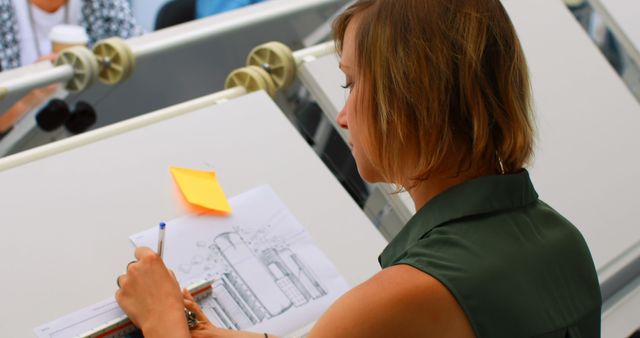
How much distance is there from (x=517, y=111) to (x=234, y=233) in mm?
554

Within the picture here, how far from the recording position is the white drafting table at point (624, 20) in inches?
86.1

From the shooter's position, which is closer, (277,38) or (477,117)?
(477,117)

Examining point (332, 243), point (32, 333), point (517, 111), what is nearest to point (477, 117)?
point (517, 111)

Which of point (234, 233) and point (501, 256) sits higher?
point (234, 233)

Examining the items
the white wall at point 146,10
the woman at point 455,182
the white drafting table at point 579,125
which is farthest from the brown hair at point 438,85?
the white wall at point 146,10

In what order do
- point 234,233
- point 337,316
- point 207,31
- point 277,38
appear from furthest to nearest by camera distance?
point 277,38 → point 207,31 → point 234,233 → point 337,316

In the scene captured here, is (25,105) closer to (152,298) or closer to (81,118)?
(81,118)

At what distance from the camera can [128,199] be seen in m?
1.35

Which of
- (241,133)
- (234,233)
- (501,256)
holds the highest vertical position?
(241,133)

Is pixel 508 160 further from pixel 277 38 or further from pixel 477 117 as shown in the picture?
pixel 277 38

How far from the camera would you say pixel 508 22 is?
3.13 ft

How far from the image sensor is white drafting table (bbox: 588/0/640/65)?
2188mm

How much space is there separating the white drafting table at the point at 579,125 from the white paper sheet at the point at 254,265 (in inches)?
13.7

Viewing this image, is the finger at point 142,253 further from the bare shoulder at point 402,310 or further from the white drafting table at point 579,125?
the white drafting table at point 579,125
